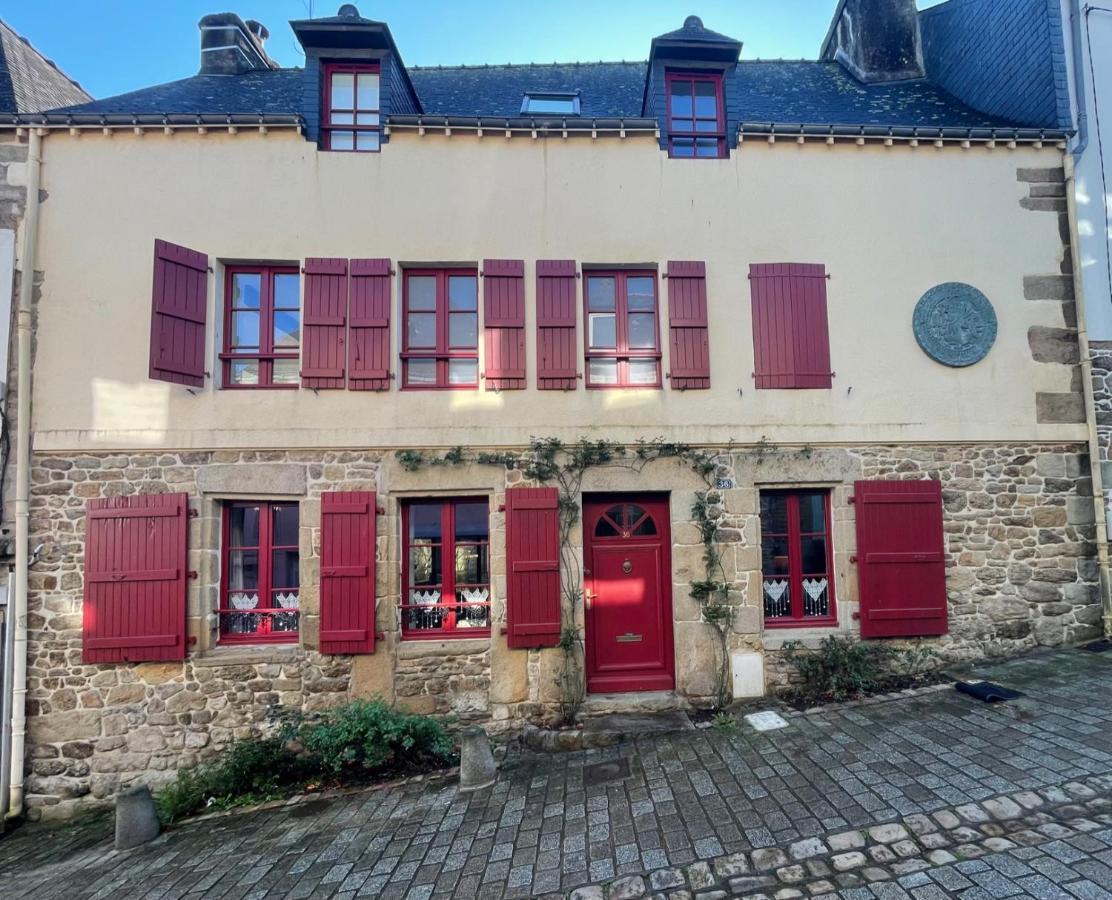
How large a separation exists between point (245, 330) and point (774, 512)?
568 centimetres

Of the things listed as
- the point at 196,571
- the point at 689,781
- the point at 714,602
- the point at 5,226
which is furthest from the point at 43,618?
the point at 714,602

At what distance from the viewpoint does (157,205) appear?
18.0 ft

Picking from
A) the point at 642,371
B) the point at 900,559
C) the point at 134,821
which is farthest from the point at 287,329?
the point at 900,559

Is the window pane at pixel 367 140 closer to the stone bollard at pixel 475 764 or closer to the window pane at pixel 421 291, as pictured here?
the window pane at pixel 421 291

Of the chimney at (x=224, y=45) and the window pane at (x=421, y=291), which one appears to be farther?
the chimney at (x=224, y=45)

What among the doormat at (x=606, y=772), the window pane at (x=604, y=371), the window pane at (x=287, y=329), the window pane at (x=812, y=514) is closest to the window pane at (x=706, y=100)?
the window pane at (x=604, y=371)

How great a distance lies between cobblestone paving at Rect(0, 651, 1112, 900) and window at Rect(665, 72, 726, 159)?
222 inches

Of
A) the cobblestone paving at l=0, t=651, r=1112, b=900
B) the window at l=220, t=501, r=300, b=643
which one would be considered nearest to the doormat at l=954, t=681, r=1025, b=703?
the cobblestone paving at l=0, t=651, r=1112, b=900

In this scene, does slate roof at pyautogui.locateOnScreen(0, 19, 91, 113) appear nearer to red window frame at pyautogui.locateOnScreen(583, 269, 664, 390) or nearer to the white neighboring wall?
red window frame at pyautogui.locateOnScreen(583, 269, 664, 390)

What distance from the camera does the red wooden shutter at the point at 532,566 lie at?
5.27 meters

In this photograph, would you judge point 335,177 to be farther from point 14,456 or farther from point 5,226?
point 14,456

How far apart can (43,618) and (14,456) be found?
59.3 inches

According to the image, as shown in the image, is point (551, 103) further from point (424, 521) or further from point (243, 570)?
point (243, 570)

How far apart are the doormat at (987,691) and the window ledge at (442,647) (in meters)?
4.26
